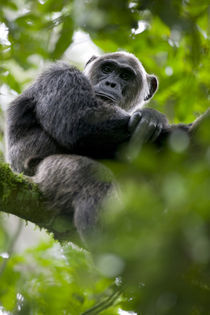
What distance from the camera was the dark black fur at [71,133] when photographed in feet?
15.7

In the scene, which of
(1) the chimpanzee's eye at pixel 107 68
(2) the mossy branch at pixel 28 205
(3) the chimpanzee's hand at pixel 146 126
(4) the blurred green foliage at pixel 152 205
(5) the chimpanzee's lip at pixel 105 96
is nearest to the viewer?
(4) the blurred green foliage at pixel 152 205

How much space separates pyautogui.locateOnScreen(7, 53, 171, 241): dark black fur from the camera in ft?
15.7

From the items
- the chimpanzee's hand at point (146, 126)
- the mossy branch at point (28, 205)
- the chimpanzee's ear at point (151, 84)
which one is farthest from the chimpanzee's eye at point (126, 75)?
the mossy branch at point (28, 205)

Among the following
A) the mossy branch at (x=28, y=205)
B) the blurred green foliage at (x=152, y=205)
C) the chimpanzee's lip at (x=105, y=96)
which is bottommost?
the mossy branch at (x=28, y=205)

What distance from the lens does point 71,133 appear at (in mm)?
5121

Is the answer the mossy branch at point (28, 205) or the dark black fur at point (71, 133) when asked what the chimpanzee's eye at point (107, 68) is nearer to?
the dark black fur at point (71, 133)

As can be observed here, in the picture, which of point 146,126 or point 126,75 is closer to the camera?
point 146,126

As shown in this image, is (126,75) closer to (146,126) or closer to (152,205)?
(146,126)

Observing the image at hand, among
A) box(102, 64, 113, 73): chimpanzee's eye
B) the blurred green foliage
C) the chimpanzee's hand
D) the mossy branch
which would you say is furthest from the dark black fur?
the blurred green foliage

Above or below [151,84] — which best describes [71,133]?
above

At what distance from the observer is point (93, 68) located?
6738mm

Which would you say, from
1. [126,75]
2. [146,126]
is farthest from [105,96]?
[146,126]

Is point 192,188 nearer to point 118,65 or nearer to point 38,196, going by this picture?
point 38,196

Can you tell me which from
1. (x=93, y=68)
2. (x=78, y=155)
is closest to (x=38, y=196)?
(x=78, y=155)
